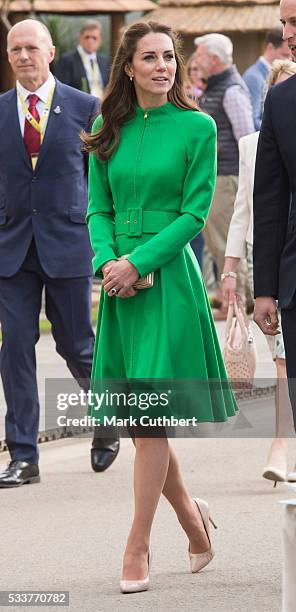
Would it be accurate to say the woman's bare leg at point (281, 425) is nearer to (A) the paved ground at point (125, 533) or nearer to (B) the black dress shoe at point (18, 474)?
(A) the paved ground at point (125, 533)

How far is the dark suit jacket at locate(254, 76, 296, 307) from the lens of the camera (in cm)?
528

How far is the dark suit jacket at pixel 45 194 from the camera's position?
8.11 meters

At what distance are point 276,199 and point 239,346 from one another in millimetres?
3785

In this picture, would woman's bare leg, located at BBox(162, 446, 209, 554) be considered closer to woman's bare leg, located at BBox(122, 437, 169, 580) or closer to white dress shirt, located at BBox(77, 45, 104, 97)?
woman's bare leg, located at BBox(122, 437, 169, 580)

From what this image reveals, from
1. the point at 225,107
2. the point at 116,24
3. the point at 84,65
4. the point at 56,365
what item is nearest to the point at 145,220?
the point at 56,365

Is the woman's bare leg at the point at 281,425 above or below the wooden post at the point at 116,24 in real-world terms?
above

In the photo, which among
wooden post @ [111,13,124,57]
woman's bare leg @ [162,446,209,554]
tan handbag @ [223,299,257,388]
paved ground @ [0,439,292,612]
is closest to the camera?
paved ground @ [0,439,292,612]

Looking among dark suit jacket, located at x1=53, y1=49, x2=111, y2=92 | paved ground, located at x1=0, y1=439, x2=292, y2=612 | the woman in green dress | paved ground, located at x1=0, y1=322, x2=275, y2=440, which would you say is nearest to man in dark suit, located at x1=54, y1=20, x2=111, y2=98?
dark suit jacket, located at x1=53, y1=49, x2=111, y2=92

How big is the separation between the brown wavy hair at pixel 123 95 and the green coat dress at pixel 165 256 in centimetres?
3

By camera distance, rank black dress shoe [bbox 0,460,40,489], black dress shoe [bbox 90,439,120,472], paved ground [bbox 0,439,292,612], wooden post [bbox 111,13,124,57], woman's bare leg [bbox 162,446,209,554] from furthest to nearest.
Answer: wooden post [bbox 111,13,124,57], black dress shoe [bbox 90,439,120,472], black dress shoe [bbox 0,460,40,489], woman's bare leg [bbox 162,446,209,554], paved ground [bbox 0,439,292,612]

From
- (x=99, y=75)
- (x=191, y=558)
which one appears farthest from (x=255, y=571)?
(x=99, y=75)

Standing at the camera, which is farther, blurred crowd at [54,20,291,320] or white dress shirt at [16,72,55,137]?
blurred crowd at [54,20,291,320]

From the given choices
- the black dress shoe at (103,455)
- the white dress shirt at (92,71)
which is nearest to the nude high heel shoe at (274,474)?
the black dress shoe at (103,455)

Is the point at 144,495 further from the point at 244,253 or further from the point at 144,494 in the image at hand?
the point at 244,253
